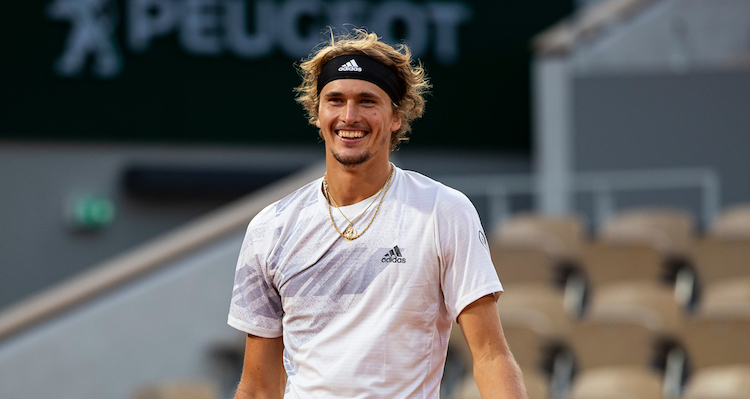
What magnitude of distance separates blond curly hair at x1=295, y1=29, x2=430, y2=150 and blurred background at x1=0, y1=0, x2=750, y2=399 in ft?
14.1

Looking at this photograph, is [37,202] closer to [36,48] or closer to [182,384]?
[36,48]

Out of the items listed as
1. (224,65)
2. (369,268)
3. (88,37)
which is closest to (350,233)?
(369,268)

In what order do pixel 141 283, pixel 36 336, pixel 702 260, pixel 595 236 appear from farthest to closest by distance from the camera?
pixel 595 236
pixel 702 260
pixel 141 283
pixel 36 336

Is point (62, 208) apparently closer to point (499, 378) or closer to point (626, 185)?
point (626, 185)

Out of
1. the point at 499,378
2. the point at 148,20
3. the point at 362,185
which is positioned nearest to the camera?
the point at 499,378

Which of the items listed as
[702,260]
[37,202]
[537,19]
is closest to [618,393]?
[702,260]

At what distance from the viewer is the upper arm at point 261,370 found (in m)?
2.31

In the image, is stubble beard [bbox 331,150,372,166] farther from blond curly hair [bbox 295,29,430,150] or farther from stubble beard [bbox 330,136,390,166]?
blond curly hair [bbox 295,29,430,150]

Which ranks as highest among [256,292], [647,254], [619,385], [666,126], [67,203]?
[256,292]

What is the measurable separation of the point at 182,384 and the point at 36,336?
4.09 ft

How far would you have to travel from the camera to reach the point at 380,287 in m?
2.13

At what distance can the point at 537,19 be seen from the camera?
434 inches

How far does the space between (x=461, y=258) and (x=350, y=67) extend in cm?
50

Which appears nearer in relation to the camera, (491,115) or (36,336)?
(36,336)
